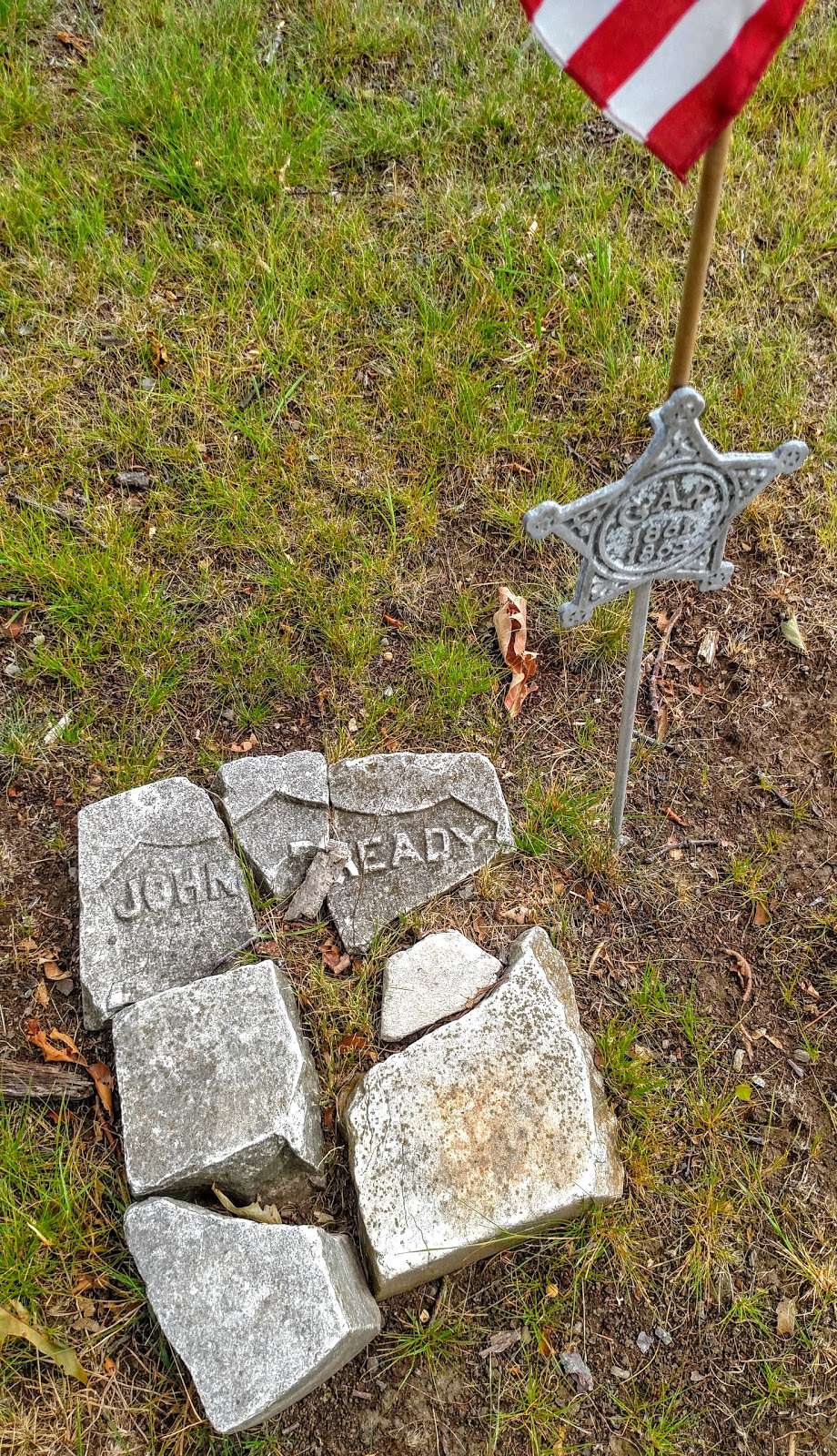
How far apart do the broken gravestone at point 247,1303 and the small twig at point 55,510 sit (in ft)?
5.31

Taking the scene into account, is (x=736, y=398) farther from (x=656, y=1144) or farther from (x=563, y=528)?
(x=656, y=1144)

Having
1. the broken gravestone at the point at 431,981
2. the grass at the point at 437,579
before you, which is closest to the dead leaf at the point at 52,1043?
the grass at the point at 437,579

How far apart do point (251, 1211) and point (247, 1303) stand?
0.59ft

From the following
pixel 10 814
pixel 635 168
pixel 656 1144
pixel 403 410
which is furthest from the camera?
pixel 635 168

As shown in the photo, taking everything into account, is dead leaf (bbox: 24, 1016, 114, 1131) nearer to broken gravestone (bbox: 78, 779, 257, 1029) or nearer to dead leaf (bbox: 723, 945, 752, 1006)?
broken gravestone (bbox: 78, 779, 257, 1029)

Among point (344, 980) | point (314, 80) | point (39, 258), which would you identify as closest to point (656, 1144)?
point (344, 980)

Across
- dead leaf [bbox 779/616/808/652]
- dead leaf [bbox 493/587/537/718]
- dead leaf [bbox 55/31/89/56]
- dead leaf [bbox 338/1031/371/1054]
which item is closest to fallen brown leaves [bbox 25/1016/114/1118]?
dead leaf [bbox 338/1031/371/1054]

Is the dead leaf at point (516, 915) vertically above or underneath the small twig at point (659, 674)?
underneath

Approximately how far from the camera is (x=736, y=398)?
2.84 meters

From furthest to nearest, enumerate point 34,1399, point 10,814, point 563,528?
point 10,814 < point 34,1399 < point 563,528

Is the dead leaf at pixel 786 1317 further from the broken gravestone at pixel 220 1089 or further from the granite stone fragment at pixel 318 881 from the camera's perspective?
the granite stone fragment at pixel 318 881

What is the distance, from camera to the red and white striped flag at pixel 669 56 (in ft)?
4.01

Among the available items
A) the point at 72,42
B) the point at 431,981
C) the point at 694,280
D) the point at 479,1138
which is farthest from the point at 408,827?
the point at 72,42

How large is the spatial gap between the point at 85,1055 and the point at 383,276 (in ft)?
7.21
